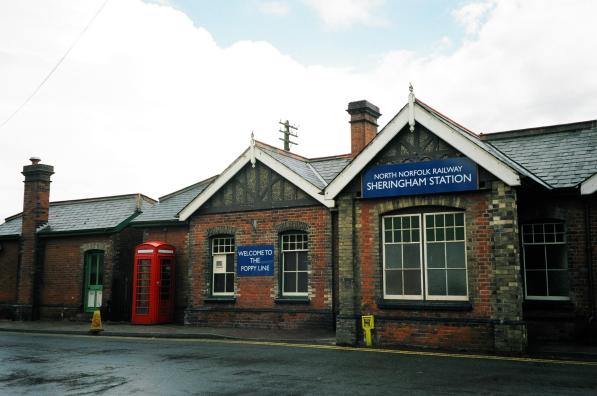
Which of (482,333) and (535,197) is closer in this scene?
(482,333)

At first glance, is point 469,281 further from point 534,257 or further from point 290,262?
point 290,262

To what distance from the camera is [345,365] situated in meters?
10.8

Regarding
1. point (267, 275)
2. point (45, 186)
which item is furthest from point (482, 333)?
point (45, 186)

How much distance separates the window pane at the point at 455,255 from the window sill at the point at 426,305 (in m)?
0.89

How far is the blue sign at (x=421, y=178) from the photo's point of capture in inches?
530

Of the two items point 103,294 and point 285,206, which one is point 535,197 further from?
point 103,294

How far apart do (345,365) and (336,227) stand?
705 centimetres

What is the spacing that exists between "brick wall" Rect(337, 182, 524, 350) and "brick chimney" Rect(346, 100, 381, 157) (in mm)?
5321

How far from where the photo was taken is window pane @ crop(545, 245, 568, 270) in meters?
14.4

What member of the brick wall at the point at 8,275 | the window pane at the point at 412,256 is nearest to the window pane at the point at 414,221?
the window pane at the point at 412,256

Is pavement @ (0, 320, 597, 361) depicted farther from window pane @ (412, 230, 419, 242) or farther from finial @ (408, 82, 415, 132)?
finial @ (408, 82, 415, 132)

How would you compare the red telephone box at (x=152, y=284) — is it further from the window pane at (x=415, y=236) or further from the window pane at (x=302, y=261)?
the window pane at (x=415, y=236)

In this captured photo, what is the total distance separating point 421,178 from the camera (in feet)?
A: 45.9

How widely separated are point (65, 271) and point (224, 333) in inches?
391
